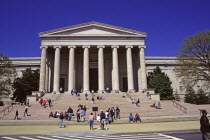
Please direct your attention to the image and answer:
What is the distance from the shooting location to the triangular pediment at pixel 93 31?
4202 centimetres

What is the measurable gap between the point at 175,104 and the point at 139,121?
13402 millimetres

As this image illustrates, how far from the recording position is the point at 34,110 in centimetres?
2647

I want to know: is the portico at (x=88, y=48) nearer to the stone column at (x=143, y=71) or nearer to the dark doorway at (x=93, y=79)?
the stone column at (x=143, y=71)

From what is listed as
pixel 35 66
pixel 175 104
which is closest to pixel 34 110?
pixel 175 104

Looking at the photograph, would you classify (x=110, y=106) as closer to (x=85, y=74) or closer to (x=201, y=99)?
(x=85, y=74)

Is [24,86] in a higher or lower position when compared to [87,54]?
lower

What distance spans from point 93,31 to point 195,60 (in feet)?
75.7

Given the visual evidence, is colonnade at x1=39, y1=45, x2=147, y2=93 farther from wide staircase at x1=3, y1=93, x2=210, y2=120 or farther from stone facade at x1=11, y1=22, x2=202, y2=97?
wide staircase at x1=3, y1=93, x2=210, y2=120

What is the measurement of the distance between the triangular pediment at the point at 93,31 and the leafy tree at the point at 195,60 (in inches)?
501

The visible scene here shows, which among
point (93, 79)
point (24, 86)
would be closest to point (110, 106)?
point (93, 79)

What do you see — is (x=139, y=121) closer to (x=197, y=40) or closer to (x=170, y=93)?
(x=197, y=40)

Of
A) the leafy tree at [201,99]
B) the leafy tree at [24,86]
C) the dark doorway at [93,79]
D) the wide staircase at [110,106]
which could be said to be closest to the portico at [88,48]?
the leafy tree at [24,86]

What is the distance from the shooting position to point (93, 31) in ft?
141

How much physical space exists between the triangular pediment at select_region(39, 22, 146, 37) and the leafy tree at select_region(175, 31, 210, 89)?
41.8 feet
